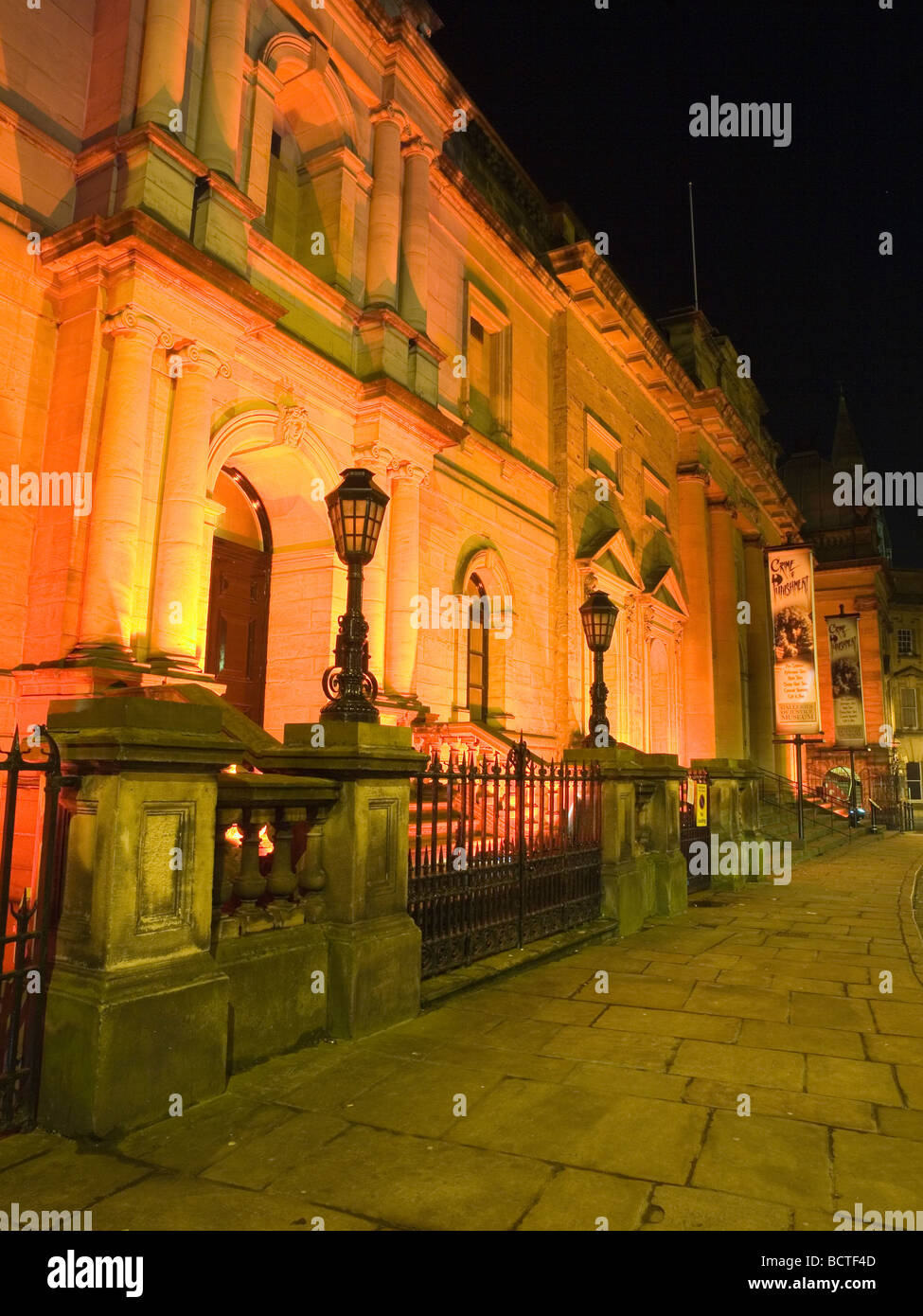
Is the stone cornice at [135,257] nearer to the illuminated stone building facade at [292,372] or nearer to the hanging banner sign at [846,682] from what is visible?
the illuminated stone building facade at [292,372]

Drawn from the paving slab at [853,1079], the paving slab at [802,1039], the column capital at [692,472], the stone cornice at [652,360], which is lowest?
the paving slab at [802,1039]

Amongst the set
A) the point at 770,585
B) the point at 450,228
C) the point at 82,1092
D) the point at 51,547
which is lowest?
the point at 82,1092

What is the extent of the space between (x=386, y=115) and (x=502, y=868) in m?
11.7

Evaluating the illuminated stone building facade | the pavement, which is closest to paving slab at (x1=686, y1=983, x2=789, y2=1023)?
the pavement

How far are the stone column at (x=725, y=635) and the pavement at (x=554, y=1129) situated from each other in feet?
60.2

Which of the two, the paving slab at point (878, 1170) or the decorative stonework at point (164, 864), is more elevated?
the decorative stonework at point (164, 864)

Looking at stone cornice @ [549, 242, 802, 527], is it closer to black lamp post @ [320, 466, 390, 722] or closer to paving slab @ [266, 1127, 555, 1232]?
black lamp post @ [320, 466, 390, 722]

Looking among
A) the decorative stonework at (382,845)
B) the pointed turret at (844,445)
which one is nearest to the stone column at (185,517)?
the decorative stonework at (382,845)

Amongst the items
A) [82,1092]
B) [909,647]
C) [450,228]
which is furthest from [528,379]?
[909,647]

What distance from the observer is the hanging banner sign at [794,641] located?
21.8 metres

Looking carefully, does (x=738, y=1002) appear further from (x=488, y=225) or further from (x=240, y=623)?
(x=488, y=225)

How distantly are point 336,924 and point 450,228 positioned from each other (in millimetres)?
13685
